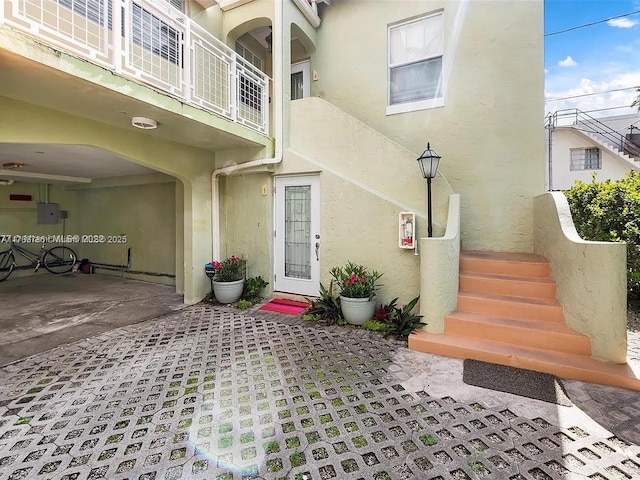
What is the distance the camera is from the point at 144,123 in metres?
4.57

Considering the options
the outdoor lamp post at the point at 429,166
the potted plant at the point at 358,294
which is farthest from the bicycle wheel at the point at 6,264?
the outdoor lamp post at the point at 429,166

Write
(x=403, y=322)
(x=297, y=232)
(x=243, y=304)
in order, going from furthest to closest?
(x=297, y=232)
(x=243, y=304)
(x=403, y=322)

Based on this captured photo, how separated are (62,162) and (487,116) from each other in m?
9.28

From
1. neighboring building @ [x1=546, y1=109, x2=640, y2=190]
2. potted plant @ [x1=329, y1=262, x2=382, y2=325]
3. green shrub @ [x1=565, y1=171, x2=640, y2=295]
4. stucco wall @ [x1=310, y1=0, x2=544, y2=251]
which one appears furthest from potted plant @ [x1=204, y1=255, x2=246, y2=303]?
neighboring building @ [x1=546, y1=109, x2=640, y2=190]

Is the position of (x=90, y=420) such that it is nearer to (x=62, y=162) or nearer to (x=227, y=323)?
(x=227, y=323)

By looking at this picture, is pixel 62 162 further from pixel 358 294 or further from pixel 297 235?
pixel 358 294

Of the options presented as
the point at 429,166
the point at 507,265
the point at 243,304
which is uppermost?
the point at 429,166

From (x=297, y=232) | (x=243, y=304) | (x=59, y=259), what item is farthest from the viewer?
(x=59, y=259)

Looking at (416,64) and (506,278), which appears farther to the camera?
(416,64)

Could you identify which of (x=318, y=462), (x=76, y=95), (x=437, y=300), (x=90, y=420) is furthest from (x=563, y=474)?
(x=76, y=95)

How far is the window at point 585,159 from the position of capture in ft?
51.6

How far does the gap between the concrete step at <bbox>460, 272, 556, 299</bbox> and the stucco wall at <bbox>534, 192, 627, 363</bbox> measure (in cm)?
22

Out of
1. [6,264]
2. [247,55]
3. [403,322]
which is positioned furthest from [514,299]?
[6,264]

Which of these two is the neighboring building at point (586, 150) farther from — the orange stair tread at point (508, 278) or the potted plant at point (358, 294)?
the potted plant at point (358, 294)
